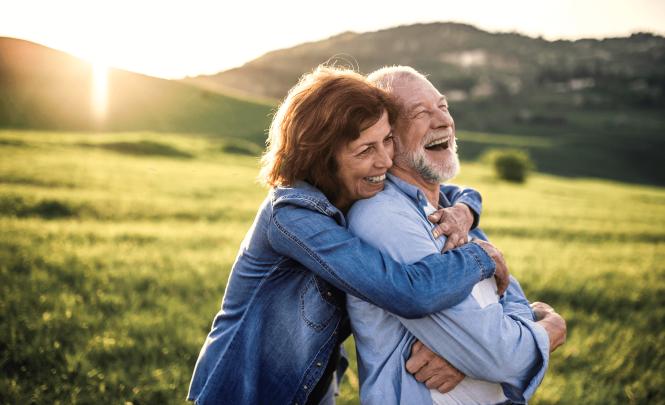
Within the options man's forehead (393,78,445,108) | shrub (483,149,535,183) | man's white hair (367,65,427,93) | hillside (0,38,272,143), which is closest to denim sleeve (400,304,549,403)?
man's forehead (393,78,445,108)

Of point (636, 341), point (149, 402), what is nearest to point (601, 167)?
point (636, 341)

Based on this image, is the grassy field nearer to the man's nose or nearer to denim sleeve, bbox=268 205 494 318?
denim sleeve, bbox=268 205 494 318

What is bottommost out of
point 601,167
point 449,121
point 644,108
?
point 601,167

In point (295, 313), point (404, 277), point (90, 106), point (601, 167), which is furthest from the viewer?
point (601, 167)

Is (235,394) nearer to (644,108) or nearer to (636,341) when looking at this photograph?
(636,341)

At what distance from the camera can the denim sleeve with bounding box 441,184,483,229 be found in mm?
3281

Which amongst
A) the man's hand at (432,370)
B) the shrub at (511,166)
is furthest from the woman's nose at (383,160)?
the shrub at (511,166)

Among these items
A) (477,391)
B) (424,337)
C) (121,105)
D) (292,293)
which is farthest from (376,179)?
(121,105)

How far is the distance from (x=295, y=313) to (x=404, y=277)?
0.74 m

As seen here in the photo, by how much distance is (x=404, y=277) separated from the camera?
2176 mm

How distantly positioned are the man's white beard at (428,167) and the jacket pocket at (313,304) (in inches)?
40.8

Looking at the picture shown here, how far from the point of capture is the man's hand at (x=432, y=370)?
7.95 feet

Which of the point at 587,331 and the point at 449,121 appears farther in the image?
the point at 587,331

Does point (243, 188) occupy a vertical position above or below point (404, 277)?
below
